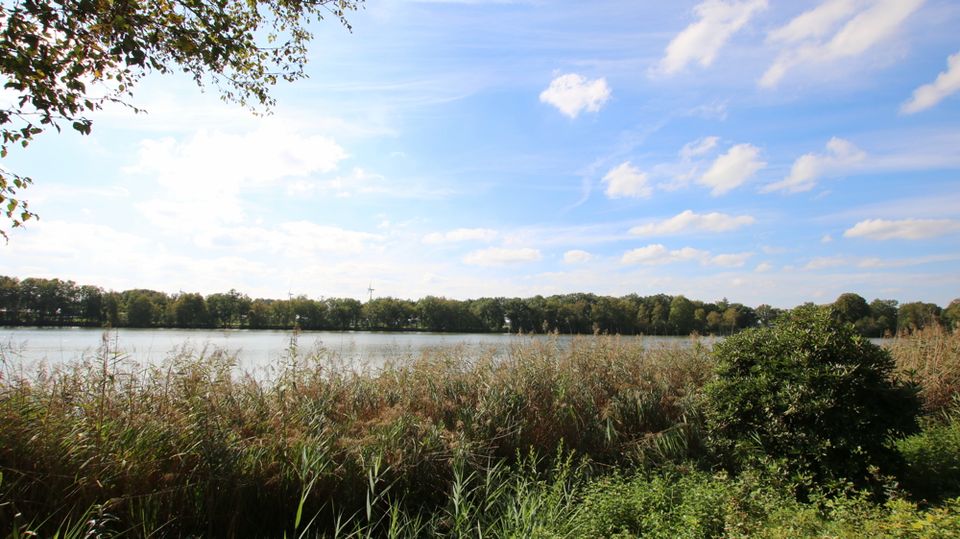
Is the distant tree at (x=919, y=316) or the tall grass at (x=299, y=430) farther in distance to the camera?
the distant tree at (x=919, y=316)

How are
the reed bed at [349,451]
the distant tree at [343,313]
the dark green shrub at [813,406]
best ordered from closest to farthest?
the reed bed at [349,451] → the dark green shrub at [813,406] → the distant tree at [343,313]

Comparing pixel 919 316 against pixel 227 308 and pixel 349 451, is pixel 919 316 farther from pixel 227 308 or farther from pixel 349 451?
pixel 227 308

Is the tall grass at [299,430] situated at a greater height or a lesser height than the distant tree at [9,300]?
lesser

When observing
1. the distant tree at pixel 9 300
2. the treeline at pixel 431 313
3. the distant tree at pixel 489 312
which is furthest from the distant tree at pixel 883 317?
the distant tree at pixel 9 300

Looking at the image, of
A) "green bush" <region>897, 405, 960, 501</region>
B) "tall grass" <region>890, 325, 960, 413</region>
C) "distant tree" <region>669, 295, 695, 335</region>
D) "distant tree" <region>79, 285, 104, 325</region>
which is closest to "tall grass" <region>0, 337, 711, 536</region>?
"green bush" <region>897, 405, 960, 501</region>

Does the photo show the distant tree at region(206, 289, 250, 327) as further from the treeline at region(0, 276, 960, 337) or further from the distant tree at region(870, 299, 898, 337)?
the distant tree at region(870, 299, 898, 337)

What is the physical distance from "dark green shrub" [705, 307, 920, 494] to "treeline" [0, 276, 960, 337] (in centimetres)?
82

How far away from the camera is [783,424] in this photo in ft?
16.9

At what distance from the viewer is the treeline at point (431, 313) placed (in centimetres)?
1259

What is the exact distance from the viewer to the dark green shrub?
4844mm

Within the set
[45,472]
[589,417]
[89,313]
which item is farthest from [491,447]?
[89,313]

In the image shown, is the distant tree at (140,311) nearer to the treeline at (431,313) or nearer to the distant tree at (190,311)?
the treeline at (431,313)

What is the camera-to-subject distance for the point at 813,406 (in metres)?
4.96

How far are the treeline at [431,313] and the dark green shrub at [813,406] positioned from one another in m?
0.82
